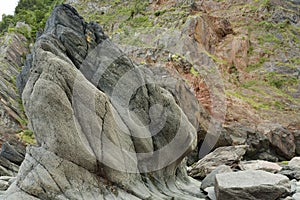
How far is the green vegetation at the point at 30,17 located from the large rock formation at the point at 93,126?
40.3 m

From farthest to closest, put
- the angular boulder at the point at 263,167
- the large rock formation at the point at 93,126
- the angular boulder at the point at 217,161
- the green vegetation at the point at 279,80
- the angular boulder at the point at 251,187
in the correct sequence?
1. the green vegetation at the point at 279,80
2. the angular boulder at the point at 217,161
3. the angular boulder at the point at 263,167
4. the angular boulder at the point at 251,187
5. the large rock formation at the point at 93,126

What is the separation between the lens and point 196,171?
1966 cm

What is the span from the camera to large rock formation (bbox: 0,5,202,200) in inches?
389

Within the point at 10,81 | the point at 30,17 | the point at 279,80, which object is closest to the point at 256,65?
the point at 279,80

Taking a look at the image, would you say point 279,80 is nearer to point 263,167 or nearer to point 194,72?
point 194,72

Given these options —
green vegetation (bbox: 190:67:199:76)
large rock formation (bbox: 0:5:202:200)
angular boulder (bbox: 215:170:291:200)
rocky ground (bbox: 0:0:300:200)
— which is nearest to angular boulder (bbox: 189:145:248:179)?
rocky ground (bbox: 0:0:300:200)

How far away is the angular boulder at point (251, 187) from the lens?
36.9ft

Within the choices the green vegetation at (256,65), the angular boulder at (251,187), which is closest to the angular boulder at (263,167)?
the angular boulder at (251,187)

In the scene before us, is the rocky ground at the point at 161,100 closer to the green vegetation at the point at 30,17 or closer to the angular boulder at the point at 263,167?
the angular boulder at the point at 263,167

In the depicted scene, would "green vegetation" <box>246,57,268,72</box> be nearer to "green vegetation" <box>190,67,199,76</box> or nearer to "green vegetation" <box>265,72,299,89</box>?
"green vegetation" <box>265,72,299,89</box>

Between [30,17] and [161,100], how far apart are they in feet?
171

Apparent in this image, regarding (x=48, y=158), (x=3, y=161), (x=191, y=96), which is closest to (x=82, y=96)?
(x=48, y=158)

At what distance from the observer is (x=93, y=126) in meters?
10.8

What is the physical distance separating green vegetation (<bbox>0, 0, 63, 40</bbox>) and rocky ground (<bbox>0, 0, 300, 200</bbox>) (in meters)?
3.23
